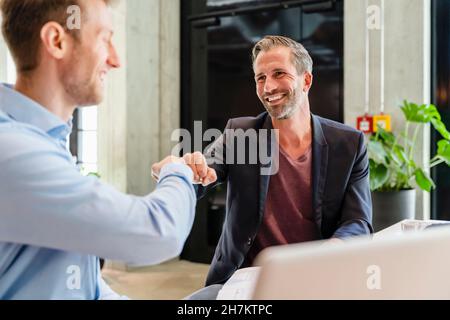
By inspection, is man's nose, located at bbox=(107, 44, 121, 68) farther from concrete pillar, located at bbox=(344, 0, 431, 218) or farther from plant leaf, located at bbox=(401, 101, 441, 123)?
concrete pillar, located at bbox=(344, 0, 431, 218)

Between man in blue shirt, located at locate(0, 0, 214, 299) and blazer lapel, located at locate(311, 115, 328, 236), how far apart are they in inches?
26.9

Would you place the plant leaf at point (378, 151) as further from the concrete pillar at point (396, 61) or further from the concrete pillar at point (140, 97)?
the concrete pillar at point (140, 97)

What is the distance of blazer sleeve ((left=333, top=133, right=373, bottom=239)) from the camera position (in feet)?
4.63

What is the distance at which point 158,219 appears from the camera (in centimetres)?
68

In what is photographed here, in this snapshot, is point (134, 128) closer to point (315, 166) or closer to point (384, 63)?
point (384, 63)

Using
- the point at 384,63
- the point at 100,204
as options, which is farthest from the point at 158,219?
the point at 384,63

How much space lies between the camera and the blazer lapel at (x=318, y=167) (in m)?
1.44

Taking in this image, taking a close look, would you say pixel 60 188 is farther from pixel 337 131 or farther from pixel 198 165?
pixel 337 131

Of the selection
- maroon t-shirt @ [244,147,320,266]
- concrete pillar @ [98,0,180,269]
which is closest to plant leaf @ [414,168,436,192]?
maroon t-shirt @ [244,147,320,266]

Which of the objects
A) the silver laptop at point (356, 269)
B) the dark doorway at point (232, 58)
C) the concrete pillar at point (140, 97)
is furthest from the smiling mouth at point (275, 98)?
the concrete pillar at point (140, 97)

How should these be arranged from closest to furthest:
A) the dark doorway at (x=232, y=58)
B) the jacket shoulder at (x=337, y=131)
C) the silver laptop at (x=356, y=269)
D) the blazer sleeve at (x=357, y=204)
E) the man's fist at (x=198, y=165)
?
1. the silver laptop at (x=356, y=269)
2. the man's fist at (x=198, y=165)
3. the blazer sleeve at (x=357, y=204)
4. the jacket shoulder at (x=337, y=131)
5. the dark doorway at (x=232, y=58)

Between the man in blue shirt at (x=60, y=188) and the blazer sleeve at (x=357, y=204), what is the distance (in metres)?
0.74

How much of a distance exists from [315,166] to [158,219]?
0.87 meters

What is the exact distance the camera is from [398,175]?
9.73 feet
